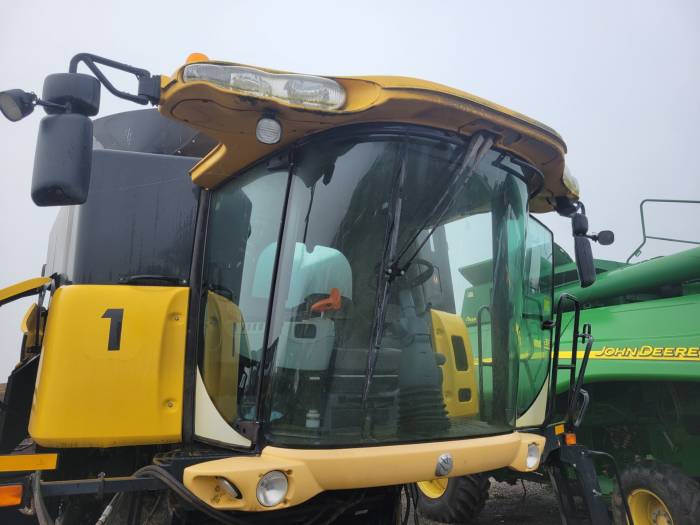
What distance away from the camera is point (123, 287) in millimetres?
2494

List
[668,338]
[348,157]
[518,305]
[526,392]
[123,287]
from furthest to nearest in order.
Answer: [668,338]
[526,392]
[518,305]
[123,287]
[348,157]

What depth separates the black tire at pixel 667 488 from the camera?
3.37 meters

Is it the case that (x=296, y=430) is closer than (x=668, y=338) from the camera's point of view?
Yes

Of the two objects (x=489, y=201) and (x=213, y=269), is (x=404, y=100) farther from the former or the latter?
(x=213, y=269)

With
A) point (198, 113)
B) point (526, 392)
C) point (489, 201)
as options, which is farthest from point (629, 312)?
point (198, 113)

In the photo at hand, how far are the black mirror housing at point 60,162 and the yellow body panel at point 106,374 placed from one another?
0.55 metres

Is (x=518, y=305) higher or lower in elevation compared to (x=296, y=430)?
higher

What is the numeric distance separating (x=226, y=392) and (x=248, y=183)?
3.03 ft

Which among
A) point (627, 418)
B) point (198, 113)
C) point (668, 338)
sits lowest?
point (627, 418)

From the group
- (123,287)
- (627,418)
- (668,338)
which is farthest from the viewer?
(627,418)

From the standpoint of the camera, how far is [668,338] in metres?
3.69

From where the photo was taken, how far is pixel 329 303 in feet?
7.27

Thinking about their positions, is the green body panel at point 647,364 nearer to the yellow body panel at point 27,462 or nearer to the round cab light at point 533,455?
the round cab light at point 533,455

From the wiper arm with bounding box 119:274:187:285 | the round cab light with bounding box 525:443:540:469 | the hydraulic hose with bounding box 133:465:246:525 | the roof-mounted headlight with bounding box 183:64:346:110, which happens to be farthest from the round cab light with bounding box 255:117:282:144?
the round cab light with bounding box 525:443:540:469
